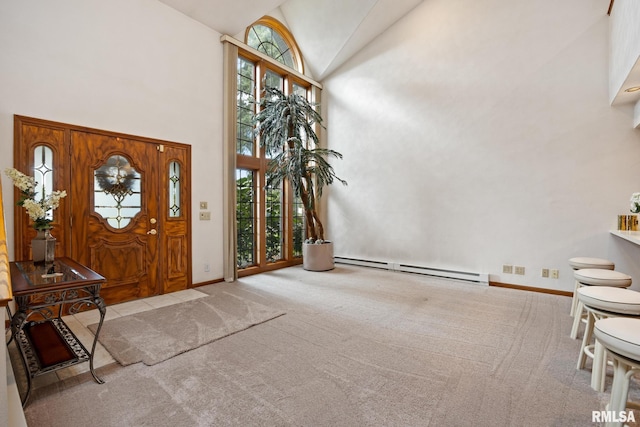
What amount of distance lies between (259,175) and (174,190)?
5.28 feet

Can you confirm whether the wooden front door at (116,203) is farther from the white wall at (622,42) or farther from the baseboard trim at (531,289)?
the white wall at (622,42)

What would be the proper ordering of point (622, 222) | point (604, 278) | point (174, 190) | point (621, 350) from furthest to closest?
1. point (174, 190)
2. point (622, 222)
3. point (604, 278)
4. point (621, 350)

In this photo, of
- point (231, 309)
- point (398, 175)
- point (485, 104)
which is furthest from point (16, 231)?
point (485, 104)

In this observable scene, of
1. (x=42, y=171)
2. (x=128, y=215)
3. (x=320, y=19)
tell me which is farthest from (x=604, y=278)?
(x=320, y=19)

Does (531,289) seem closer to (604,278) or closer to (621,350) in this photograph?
(604,278)

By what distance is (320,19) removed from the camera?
5.83 metres

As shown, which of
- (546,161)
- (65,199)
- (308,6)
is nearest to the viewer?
(65,199)

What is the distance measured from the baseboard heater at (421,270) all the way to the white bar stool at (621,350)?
3579 millimetres

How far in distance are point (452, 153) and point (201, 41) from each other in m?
4.31

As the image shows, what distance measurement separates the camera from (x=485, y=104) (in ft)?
15.9

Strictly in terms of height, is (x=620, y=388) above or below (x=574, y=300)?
above

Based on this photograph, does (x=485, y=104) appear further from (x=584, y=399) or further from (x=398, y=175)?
(x=584, y=399)

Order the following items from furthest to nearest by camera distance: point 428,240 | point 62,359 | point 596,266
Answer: point 428,240, point 596,266, point 62,359

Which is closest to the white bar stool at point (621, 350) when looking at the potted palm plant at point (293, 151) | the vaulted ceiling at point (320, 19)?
the potted palm plant at point (293, 151)
